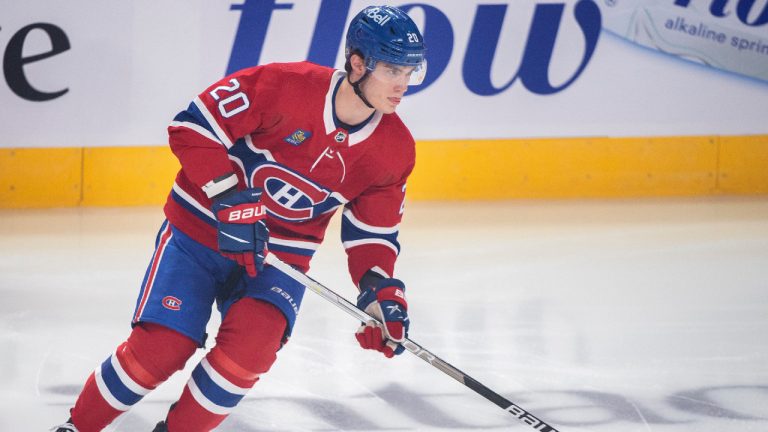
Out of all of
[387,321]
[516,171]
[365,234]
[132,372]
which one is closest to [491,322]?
[365,234]

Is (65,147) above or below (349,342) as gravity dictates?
above

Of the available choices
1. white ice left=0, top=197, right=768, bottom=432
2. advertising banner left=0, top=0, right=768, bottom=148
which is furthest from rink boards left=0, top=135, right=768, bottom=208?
advertising banner left=0, top=0, right=768, bottom=148

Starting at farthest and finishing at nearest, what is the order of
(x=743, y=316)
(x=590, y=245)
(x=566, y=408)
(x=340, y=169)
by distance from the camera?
1. (x=590, y=245)
2. (x=743, y=316)
3. (x=566, y=408)
4. (x=340, y=169)

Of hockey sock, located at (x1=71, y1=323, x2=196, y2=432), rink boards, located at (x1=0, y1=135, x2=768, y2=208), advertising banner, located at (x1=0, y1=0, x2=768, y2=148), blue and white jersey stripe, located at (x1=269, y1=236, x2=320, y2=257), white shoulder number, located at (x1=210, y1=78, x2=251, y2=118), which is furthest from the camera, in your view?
rink boards, located at (x1=0, y1=135, x2=768, y2=208)

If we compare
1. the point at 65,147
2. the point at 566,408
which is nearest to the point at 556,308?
the point at 566,408

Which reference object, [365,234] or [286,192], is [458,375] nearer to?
[365,234]

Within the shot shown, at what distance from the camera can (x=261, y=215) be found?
273cm

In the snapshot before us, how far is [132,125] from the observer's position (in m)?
6.03

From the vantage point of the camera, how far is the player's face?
9.23 feet

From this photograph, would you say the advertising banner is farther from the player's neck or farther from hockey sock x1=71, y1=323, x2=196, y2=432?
hockey sock x1=71, y1=323, x2=196, y2=432

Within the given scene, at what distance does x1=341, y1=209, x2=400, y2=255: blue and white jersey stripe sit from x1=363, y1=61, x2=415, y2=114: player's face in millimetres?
337

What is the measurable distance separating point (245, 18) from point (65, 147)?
1.17 metres

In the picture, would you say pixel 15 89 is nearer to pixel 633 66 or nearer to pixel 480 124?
pixel 480 124

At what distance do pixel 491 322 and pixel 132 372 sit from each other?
1.97 meters
